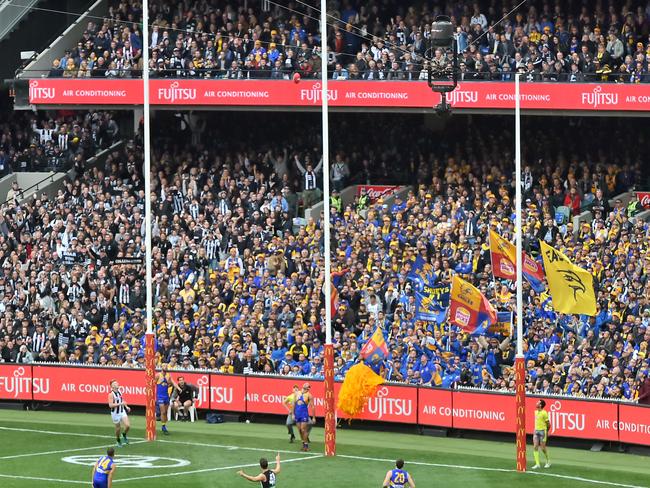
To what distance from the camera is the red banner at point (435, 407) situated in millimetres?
37969

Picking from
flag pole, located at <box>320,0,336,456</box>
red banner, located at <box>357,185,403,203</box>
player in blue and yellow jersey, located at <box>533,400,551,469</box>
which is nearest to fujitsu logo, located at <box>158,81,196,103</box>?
red banner, located at <box>357,185,403,203</box>

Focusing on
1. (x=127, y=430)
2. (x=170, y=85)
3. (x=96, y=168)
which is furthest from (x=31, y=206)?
(x=127, y=430)

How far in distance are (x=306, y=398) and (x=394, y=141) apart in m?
15.0

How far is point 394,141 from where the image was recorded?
163 feet

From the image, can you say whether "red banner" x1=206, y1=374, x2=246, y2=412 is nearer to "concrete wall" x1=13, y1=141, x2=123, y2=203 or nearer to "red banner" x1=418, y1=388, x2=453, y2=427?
"red banner" x1=418, y1=388, x2=453, y2=427

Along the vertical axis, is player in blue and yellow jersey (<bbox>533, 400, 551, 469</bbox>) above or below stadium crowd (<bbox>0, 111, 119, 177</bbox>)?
below

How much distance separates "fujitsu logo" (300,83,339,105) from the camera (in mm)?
47281

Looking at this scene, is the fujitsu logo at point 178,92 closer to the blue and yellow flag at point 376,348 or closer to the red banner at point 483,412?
the blue and yellow flag at point 376,348

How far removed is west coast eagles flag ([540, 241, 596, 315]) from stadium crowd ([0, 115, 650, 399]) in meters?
2.04

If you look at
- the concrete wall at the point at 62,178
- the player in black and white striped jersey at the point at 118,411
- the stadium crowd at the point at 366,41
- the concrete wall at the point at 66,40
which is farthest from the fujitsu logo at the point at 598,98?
the concrete wall at the point at 66,40

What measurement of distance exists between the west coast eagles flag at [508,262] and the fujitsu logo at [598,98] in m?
9.60

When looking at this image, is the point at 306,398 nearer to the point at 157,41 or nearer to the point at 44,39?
the point at 157,41

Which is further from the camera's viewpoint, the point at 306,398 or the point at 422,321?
the point at 422,321

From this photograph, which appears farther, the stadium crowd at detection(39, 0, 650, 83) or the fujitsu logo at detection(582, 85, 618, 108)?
the stadium crowd at detection(39, 0, 650, 83)
